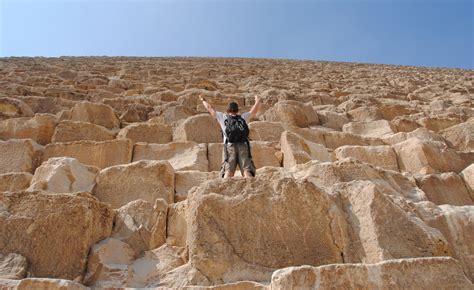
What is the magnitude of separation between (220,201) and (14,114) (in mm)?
3688

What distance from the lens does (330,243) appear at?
2.74 metres

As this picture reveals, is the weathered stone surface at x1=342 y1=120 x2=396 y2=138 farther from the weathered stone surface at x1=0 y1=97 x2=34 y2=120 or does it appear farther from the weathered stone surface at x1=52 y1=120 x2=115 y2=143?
the weathered stone surface at x1=0 y1=97 x2=34 y2=120

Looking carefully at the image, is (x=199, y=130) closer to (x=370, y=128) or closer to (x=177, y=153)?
(x=177, y=153)

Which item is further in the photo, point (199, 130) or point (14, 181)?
point (199, 130)

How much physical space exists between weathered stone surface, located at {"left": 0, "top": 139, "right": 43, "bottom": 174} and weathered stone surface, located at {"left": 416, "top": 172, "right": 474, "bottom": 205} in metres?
3.37

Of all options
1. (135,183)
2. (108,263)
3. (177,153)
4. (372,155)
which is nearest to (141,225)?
(108,263)

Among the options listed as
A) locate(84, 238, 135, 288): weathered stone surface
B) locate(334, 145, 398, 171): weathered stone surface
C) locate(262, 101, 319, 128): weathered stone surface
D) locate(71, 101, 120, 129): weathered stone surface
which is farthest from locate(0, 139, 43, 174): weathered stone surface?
locate(334, 145, 398, 171): weathered stone surface

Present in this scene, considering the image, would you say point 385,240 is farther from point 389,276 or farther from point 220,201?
point 220,201

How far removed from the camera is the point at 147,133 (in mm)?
4941

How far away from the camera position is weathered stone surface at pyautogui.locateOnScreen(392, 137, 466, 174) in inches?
173

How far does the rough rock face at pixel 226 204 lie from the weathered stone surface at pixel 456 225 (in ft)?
0.03

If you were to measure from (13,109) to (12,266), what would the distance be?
345 centimetres

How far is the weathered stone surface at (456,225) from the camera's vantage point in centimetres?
290

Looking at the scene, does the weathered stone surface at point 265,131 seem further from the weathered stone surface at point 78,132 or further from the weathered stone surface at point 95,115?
the weathered stone surface at point 95,115
